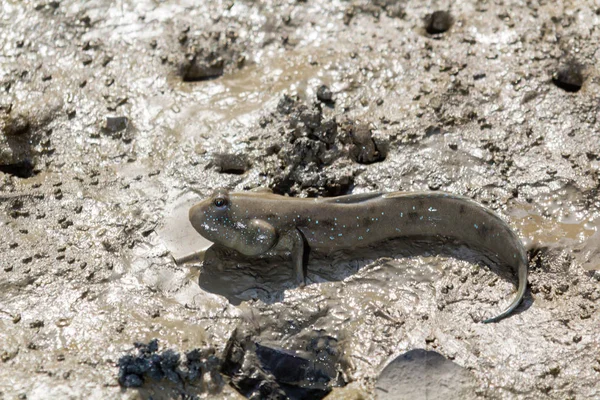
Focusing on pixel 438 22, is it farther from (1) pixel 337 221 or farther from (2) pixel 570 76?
(1) pixel 337 221

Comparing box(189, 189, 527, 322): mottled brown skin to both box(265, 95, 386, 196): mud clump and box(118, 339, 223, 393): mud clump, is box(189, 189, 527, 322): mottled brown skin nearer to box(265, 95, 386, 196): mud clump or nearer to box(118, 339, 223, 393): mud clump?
box(265, 95, 386, 196): mud clump

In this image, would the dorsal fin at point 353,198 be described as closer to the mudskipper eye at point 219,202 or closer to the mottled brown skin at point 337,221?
the mottled brown skin at point 337,221

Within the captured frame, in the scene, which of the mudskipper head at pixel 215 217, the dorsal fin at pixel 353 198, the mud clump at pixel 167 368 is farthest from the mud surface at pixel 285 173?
the dorsal fin at pixel 353 198

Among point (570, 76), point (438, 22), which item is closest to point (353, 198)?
point (570, 76)

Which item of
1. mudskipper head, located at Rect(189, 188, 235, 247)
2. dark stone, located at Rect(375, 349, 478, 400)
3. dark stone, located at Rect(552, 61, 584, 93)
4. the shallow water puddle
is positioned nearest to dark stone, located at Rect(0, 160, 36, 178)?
mudskipper head, located at Rect(189, 188, 235, 247)

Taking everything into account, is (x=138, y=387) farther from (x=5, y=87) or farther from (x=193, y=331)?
(x=5, y=87)

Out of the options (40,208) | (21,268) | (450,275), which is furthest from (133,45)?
(450,275)
